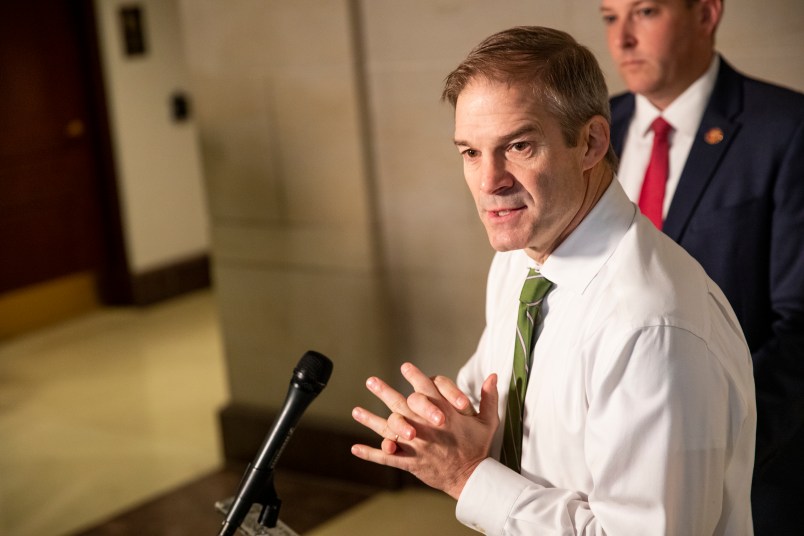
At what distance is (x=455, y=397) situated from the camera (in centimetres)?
154

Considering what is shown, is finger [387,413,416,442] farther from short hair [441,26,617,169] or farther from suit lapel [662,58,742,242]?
suit lapel [662,58,742,242]

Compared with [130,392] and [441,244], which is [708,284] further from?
[130,392]

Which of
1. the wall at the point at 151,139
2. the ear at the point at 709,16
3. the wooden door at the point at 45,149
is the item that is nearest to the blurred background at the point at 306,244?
the ear at the point at 709,16

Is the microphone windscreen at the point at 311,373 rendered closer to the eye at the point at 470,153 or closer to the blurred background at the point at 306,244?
the eye at the point at 470,153

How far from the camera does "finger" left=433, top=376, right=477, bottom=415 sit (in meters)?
1.54

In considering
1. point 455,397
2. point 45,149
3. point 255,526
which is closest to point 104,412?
point 45,149

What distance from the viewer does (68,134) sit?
267 inches

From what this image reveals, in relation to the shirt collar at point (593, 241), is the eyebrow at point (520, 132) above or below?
above

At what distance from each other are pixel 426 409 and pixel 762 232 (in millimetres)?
1081

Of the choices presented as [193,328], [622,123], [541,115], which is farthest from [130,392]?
[541,115]

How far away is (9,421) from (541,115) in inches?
175

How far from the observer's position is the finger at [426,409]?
150 centimetres

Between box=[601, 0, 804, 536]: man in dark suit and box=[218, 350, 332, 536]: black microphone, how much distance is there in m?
1.07

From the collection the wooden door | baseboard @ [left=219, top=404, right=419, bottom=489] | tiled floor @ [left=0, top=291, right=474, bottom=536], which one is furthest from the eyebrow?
the wooden door
